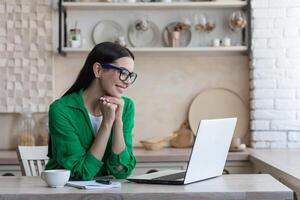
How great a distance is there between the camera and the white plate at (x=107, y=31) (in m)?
4.27

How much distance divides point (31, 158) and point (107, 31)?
1609 mm

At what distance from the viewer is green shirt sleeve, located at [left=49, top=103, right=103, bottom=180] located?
2203 mm

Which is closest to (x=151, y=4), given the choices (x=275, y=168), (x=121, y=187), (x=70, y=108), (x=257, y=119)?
(x=257, y=119)

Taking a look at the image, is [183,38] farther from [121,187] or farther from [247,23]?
[121,187]

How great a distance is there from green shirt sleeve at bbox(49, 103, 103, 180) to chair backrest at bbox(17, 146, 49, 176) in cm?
63

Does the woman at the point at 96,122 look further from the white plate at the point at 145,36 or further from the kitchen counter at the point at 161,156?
the white plate at the point at 145,36

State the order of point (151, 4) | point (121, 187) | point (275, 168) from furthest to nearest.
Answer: point (151, 4) → point (275, 168) → point (121, 187)

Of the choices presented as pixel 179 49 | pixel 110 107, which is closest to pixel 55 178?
pixel 110 107

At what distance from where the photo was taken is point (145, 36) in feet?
14.0

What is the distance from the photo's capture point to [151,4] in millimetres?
4086

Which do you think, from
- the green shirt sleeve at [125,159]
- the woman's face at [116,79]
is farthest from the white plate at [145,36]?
the woman's face at [116,79]

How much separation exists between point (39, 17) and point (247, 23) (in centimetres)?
151

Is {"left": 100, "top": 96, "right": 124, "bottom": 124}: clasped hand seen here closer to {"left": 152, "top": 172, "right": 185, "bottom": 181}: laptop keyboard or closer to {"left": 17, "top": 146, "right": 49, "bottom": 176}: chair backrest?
{"left": 152, "top": 172, "right": 185, "bottom": 181}: laptop keyboard

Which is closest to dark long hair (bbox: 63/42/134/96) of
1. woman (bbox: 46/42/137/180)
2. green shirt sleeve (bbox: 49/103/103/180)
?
woman (bbox: 46/42/137/180)
